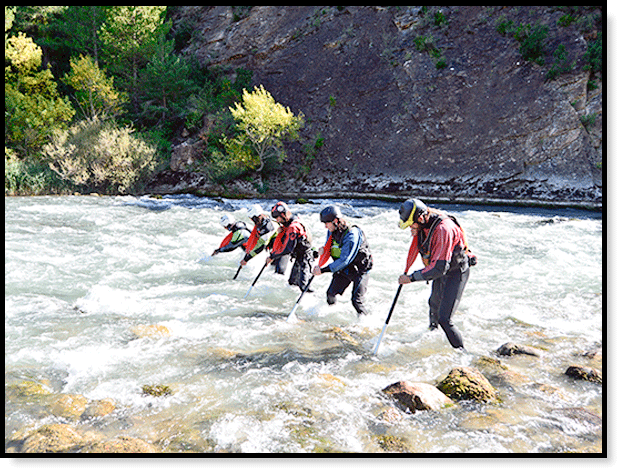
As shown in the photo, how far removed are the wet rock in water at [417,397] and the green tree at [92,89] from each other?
111 ft

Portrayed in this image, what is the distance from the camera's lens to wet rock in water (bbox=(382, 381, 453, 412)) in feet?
15.1

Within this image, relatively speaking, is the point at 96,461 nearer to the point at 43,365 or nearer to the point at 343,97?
the point at 43,365

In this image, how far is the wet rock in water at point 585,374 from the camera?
5273 millimetres

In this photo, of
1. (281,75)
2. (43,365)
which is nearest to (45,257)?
(43,365)

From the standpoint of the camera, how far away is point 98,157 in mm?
27750

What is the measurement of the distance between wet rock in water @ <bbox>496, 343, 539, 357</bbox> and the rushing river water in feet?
0.53

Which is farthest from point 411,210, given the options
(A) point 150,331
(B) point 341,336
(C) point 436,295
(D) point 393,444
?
(A) point 150,331

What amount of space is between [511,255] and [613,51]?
32.9ft

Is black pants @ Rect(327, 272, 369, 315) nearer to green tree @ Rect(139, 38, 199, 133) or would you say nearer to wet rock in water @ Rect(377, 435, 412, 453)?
wet rock in water @ Rect(377, 435, 412, 453)

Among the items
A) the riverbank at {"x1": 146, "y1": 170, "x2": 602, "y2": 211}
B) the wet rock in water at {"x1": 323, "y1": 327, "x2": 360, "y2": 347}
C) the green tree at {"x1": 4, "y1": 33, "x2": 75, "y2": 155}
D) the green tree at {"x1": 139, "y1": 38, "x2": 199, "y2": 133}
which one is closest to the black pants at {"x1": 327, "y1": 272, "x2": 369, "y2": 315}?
the wet rock in water at {"x1": 323, "y1": 327, "x2": 360, "y2": 347}

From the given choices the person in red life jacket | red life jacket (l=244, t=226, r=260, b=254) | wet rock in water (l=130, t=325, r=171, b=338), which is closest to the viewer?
the person in red life jacket

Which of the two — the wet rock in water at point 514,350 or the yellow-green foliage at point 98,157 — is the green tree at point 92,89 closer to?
the yellow-green foliage at point 98,157

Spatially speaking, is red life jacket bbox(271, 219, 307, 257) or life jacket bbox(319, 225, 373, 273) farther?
red life jacket bbox(271, 219, 307, 257)

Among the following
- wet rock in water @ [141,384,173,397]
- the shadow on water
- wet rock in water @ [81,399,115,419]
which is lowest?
wet rock in water @ [81,399,115,419]
